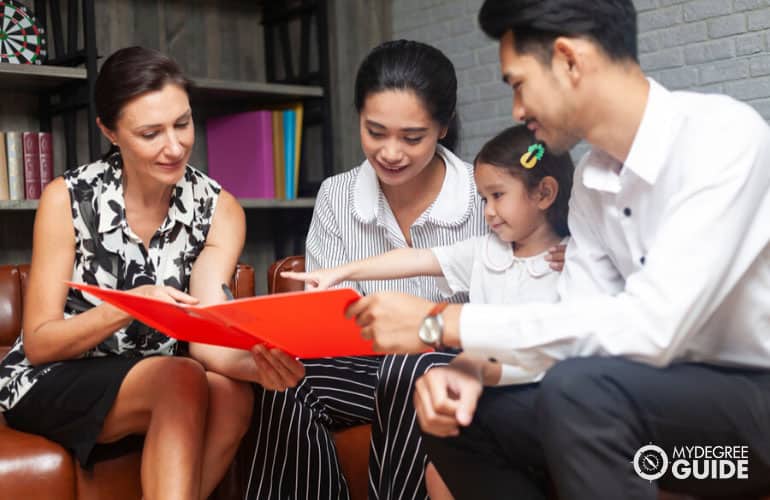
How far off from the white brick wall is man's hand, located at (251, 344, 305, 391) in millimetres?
2068

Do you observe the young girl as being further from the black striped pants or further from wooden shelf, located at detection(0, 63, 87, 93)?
wooden shelf, located at detection(0, 63, 87, 93)

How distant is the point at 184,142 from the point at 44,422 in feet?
2.06

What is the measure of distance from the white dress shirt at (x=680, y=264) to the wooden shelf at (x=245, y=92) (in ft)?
7.47

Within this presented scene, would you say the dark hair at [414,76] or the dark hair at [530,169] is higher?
the dark hair at [414,76]

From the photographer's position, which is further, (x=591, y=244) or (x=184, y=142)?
(x=184, y=142)

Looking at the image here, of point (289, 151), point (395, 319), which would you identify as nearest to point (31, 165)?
point (289, 151)

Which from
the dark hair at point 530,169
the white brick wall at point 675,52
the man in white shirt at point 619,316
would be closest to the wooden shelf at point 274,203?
the white brick wall at point 675,52

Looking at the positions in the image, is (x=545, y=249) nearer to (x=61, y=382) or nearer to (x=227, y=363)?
(x=227, y=363)

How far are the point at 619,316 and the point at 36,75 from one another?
2353mm

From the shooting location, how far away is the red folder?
119 centimetres

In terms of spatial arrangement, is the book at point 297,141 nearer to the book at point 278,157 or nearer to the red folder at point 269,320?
the book at point 278,157

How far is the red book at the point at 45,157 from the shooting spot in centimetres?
296

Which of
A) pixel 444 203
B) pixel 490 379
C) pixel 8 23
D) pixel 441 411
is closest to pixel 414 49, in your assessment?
pixel 444 203

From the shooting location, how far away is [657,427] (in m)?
1.09
